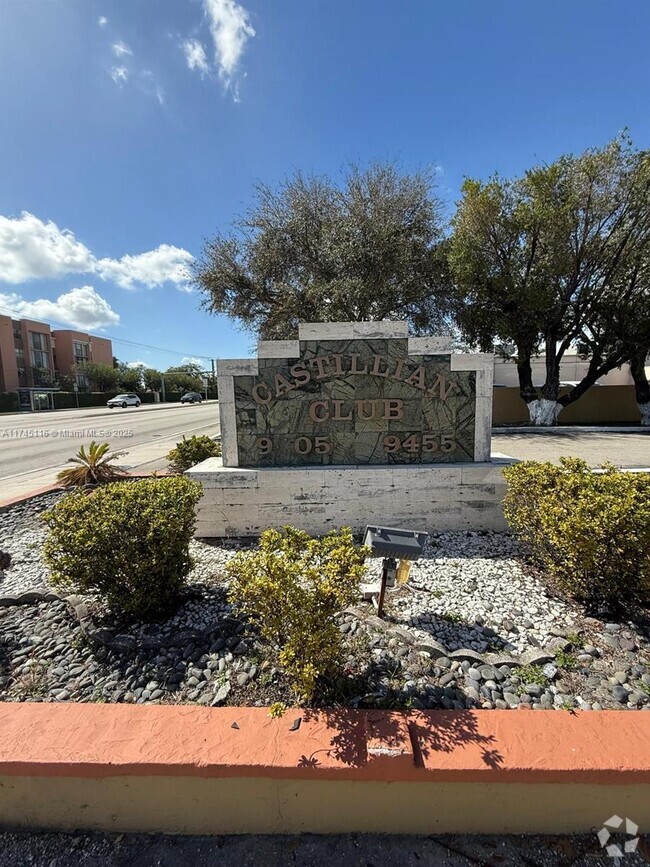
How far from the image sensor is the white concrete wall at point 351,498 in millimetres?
4391

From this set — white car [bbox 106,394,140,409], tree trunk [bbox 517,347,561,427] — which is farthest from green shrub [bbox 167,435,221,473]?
white car [bbox 106,394,140,409]

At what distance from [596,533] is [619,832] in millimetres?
Result: 1459

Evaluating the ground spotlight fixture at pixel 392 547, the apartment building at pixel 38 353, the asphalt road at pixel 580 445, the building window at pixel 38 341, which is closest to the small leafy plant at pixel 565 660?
the ground spotlight fixture at pixel 392 547

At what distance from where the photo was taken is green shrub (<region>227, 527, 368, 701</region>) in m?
1.87

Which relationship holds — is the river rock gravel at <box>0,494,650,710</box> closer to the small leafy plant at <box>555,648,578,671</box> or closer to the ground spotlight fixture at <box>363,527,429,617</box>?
the small leafy plant at <box>555,648,578,671</box>

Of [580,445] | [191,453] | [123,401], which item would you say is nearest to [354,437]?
[191,453]

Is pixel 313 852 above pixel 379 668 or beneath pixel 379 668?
beneath

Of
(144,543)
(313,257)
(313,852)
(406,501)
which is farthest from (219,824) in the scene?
(313,257)

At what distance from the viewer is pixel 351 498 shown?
4461 millimetres

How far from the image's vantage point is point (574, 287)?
45.6 ft

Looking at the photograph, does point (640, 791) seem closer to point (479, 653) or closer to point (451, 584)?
point (479, 653)

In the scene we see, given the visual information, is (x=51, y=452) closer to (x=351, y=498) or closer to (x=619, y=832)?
(x=351, y=498)

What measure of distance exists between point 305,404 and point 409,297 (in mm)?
10371

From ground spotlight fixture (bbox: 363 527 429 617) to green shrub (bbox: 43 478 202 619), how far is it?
1.39 m
